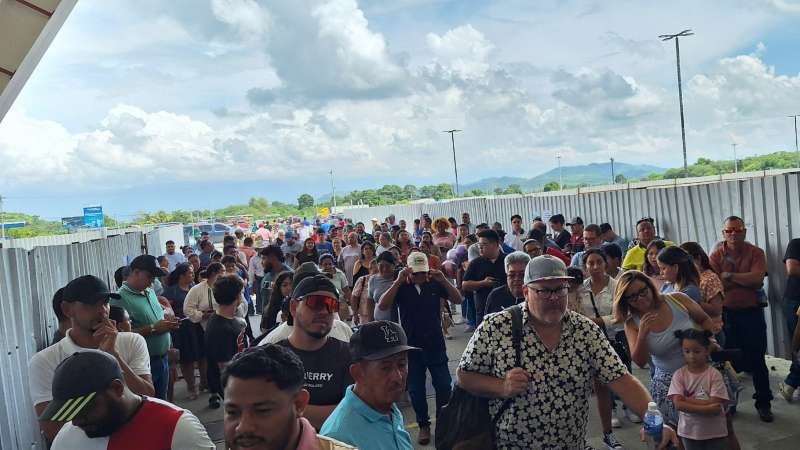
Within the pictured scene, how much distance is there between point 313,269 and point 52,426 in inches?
103

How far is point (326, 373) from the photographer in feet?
11.7

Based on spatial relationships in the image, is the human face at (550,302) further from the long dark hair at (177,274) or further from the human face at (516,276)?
the long dark hair at (177,274)

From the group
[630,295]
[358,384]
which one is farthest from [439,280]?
[358,384]

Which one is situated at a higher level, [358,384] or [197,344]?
[358,384]

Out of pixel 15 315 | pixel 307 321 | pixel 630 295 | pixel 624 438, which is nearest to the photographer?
pixel 307 321

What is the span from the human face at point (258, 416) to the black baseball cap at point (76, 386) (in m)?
0.72

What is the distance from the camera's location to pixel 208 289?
858 centimetres

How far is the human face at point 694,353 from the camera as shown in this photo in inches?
176

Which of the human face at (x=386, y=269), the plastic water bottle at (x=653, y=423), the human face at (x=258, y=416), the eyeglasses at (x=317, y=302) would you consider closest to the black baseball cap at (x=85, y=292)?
the eyeglasses at (x=317, y=302)

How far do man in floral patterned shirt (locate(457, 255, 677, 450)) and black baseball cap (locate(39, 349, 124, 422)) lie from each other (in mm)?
1814

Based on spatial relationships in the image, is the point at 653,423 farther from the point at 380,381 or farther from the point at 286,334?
the point at 286,334

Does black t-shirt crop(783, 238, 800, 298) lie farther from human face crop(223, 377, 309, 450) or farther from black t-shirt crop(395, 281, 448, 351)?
human face crop(223, 377, 309, 450)

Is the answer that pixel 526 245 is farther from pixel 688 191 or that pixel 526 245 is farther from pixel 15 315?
pixel 15 315

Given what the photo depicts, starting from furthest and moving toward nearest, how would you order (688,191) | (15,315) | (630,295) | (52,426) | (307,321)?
(688,191)
(15,315)
(630,295)
(307,321)
(52,426)
